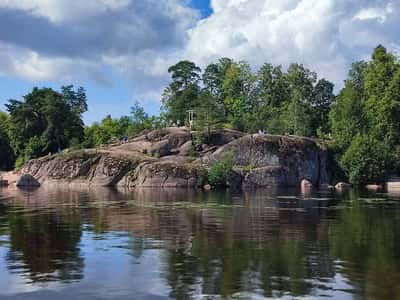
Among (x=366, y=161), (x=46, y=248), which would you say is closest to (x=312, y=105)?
(x=366, y=161)

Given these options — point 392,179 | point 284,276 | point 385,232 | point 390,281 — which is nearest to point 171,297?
point 284,276

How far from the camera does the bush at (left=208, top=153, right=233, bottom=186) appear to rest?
242 feet

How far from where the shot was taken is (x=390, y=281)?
15.1 metres

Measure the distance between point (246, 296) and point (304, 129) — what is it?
86.2m

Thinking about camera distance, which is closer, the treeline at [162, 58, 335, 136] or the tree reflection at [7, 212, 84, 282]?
the tree reflection at [7, 212, 84, 282]

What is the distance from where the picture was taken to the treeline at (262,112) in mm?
84812

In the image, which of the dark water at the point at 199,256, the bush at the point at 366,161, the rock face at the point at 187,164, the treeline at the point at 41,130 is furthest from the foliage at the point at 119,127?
the dark water at the point at 199,256

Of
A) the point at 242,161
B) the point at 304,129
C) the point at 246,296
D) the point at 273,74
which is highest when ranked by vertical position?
the point at 273,74

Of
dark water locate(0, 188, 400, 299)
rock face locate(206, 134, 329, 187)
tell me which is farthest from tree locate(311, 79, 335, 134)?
dark water locate(0, 188, 400, 299)

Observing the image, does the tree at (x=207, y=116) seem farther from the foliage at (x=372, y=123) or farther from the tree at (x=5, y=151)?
the tree at (x=5, y=151)

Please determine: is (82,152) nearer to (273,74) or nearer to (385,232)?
(273,74)

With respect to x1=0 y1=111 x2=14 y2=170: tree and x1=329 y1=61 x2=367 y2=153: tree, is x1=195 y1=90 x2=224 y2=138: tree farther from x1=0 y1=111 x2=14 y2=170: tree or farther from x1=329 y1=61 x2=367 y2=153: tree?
x1=0 y1=111 x2=14 y2=170: tree

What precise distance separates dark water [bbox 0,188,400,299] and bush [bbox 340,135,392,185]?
46630mm

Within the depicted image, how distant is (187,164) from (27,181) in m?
21.2
